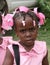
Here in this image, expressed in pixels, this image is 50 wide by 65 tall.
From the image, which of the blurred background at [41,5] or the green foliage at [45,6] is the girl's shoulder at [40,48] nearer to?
the blurred background at [41,5]

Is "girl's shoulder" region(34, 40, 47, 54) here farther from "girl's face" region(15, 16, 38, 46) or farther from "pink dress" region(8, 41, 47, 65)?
"girl's face" region(15, 16, 38, 46)

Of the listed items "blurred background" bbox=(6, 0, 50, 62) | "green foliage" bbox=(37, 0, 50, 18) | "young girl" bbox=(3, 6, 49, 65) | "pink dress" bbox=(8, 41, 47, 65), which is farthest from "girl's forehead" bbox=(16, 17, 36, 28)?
"green foliage" bbox=(37, 0, 50, 18)

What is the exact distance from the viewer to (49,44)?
872 centimetres

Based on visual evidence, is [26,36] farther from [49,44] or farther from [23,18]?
[49,44]

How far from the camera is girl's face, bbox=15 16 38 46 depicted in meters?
3.79

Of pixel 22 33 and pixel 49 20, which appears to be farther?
pixel 49 20

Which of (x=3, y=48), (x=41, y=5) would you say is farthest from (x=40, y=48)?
(x=41, y=5)

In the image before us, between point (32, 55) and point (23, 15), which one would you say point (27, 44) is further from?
point (23, 15)

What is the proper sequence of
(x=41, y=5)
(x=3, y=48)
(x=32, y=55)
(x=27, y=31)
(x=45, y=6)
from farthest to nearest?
(x=41, y=5) < (x=45, y=6) < (x=3, y=48) < (x=32, y=55) < (x=27, y=31)

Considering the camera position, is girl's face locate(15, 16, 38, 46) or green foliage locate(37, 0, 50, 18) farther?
green foliage locate(37, 0, 50, 18)

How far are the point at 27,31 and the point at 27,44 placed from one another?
0.17m

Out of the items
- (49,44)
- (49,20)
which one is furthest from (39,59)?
(49,20)

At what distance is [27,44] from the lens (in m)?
3.89

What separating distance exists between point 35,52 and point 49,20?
7.77 m
